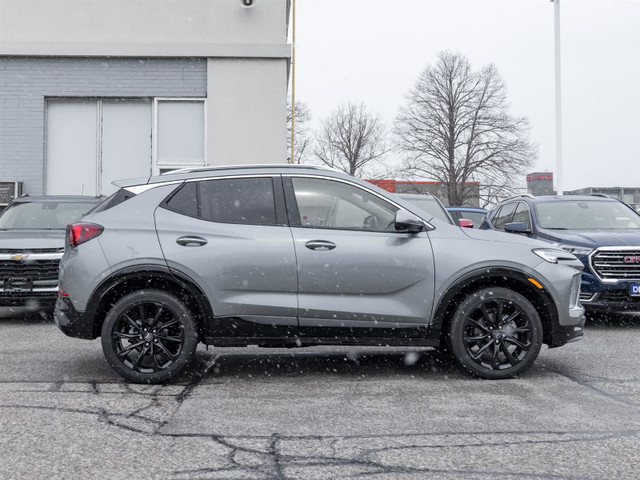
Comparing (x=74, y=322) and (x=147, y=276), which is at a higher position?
(x=147, y=276)

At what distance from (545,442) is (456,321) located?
1.86 m

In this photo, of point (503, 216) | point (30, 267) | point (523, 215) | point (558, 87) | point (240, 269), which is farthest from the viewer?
point (558, 87)

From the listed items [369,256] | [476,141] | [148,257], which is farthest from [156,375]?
[476,141]

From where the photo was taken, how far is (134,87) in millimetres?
17141

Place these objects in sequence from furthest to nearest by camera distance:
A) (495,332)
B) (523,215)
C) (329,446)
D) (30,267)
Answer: (523,215), (30,267), (495,332), (329,446)

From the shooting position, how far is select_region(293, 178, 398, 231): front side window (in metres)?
6.27

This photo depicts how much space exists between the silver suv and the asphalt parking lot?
362 mm

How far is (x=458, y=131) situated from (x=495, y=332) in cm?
4521

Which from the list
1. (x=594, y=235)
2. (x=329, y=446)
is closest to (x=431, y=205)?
(x=594, y=235)

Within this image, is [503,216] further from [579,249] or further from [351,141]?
[351,141]

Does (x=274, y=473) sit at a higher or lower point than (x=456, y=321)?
lower

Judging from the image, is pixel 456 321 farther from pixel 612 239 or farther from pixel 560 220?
pixel 560 220

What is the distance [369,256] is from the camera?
612 centimetres

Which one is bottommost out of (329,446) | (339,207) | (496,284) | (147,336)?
(329,446)
